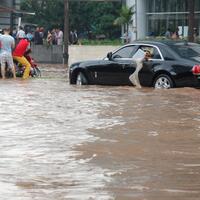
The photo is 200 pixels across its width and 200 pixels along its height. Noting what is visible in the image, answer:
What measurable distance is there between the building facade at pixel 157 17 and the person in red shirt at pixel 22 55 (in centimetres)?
1647

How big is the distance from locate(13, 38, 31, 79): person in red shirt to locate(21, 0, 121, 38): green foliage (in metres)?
35.8

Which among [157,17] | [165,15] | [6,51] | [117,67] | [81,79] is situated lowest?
[81,79]

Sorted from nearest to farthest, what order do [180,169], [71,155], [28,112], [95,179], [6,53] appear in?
[95,179] → [180,169] → [71,155] → [28,112] → [6,53]

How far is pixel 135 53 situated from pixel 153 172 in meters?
10.4

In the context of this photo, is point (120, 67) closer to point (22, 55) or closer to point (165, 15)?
point (22, 55)

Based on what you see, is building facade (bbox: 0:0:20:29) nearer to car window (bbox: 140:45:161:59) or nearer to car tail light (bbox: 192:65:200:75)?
car window (bbox: 140:45:161:59)

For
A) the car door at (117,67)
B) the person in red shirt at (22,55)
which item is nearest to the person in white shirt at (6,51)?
the person in red shirt at (22,55)

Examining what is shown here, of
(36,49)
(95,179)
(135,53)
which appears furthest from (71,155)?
(36,49)

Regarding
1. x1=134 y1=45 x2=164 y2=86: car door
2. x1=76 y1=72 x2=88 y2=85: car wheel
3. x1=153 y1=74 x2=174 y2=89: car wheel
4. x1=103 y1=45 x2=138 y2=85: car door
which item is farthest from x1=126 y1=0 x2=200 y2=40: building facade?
x1=153 y1=74 x2=174 y2=89: car wheel

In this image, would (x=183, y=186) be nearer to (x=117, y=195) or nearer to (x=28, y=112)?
(x=117, y=195)

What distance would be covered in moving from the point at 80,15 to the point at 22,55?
38920mm

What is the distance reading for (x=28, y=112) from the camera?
1191 cm

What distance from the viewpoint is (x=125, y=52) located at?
57.9 ft

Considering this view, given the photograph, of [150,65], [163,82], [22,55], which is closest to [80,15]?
[22,55]
